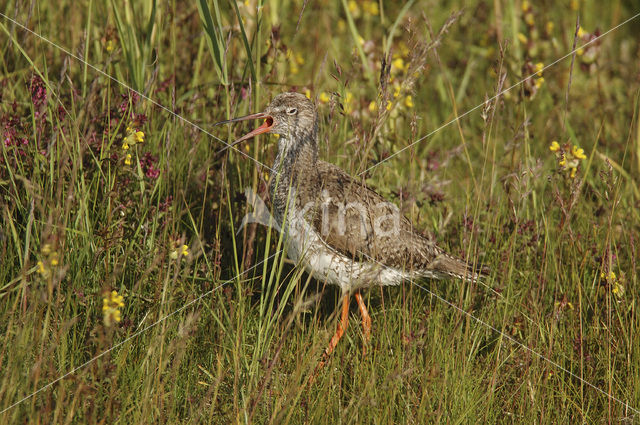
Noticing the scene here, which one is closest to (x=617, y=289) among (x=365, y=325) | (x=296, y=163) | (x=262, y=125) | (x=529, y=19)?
(x=365, y=325)

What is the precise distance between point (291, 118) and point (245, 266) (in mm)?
1016

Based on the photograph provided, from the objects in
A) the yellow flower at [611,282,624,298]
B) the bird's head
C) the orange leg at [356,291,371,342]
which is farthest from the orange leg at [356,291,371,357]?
the yellow flower at [611,282,624,298]

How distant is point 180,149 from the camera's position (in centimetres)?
439

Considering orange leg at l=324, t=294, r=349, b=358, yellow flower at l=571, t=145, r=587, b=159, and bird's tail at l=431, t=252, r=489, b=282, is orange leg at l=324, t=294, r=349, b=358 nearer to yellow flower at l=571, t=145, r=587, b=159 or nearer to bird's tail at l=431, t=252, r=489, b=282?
bird's tail at l=431, t=252, r=489, b=282

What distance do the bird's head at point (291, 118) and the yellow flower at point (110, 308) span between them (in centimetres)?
162

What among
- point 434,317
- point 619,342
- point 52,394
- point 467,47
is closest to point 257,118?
point 434,317

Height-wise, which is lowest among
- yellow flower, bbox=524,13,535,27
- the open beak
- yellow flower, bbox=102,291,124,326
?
yellow flower, bbox=102,291,124,326

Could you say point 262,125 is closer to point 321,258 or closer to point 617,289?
point 321,258

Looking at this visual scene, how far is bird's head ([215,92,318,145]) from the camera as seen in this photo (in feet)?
13.8

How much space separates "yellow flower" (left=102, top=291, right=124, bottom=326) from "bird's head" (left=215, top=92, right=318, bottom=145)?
1.62 meters

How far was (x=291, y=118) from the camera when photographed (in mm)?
4254

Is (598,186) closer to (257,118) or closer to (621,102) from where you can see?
(621,102)

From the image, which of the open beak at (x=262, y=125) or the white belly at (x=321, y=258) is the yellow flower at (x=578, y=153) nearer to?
the white belly at (x=321, y=258)

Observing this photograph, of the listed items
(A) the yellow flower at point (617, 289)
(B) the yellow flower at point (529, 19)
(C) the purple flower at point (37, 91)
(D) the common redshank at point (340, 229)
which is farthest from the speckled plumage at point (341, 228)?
(B) the yellow flower at point (529, 19)
